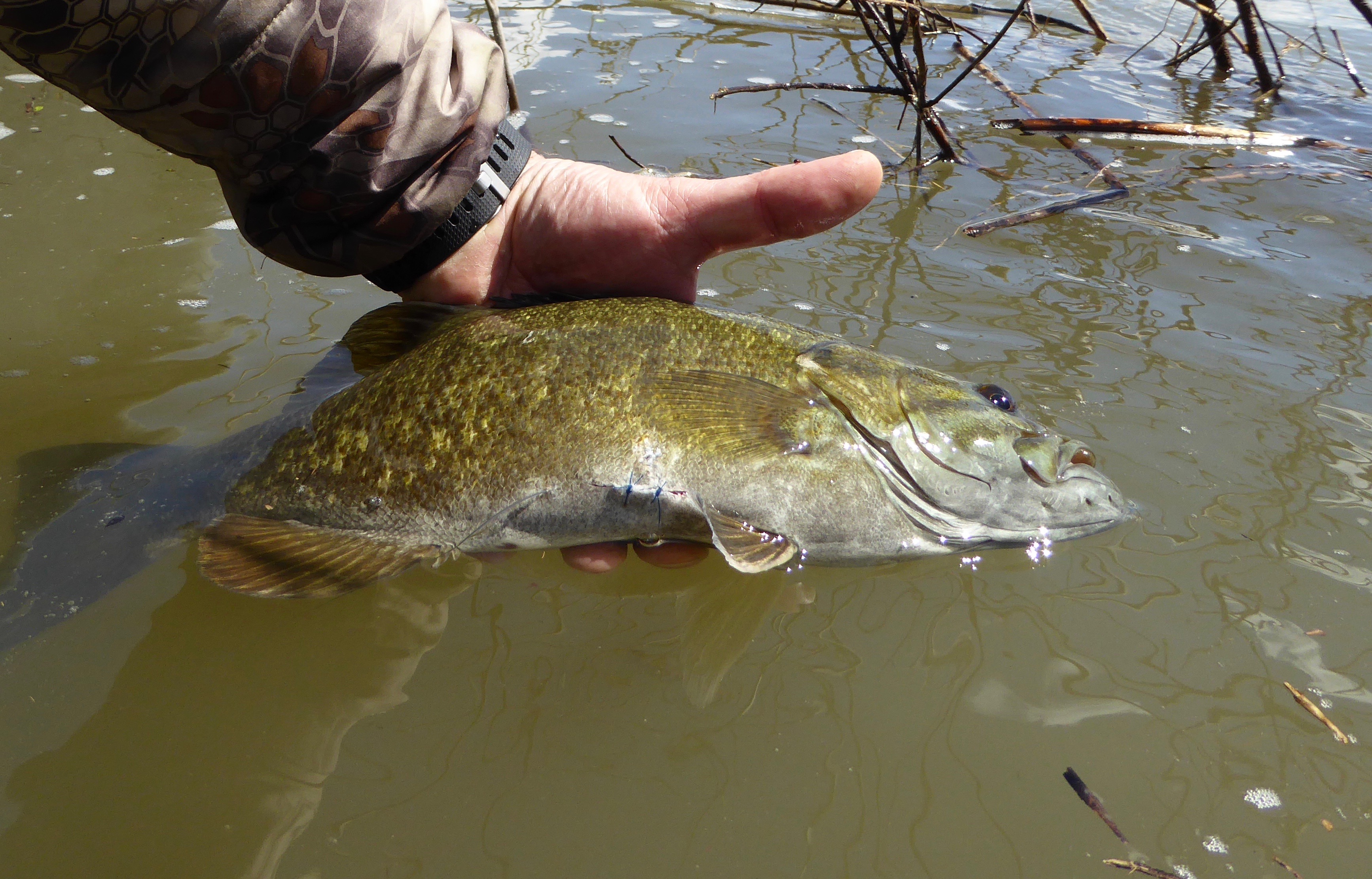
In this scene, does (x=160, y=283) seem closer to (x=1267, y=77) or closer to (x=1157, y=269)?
(x=1157, y=269)

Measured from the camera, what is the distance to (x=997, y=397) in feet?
8.73

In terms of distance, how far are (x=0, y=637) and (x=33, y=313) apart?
1.93 meters

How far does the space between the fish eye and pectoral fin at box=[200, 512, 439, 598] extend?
1.71 metres

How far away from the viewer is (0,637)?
2219mm

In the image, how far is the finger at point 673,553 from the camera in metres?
2.52

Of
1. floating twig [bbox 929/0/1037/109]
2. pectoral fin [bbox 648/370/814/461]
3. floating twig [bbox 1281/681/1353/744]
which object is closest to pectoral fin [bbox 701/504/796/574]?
pectoral fin [bbox 648/370/814/461]

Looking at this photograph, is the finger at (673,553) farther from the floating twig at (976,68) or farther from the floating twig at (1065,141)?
the floating twig at (1065,141)

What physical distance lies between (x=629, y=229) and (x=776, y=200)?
22.3 inches

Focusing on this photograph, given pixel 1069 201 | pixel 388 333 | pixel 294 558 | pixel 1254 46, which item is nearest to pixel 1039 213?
pixel 1069 201

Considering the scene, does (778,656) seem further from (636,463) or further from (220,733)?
(220,733)

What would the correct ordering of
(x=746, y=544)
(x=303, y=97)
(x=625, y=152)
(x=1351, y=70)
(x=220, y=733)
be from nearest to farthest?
(x=220, y=733) < (x=746, y=544) < (x=303, y=97) < (x=625, y=152) < (x=1351, y=70)

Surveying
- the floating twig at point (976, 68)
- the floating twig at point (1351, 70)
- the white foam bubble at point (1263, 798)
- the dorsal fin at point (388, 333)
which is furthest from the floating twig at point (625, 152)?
the floating twig at point (1351, 70)

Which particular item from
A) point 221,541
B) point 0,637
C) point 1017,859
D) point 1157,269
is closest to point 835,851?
point 1017,859

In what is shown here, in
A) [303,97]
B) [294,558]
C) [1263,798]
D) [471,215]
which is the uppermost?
[303,97]
